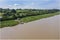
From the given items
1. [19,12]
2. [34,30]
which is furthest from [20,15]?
[34,30]

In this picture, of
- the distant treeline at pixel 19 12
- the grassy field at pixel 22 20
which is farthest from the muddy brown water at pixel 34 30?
the distant treeline at pixel 19 12

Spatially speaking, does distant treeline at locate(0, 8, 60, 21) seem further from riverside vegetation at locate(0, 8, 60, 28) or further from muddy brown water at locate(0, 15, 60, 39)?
muddy brown water at locate(0, 15, 60, 39)

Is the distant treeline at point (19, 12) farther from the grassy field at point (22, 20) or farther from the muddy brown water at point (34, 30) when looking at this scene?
the muddy brown water at point (34, 30)

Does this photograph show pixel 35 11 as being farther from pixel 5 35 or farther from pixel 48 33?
pixel 5 35

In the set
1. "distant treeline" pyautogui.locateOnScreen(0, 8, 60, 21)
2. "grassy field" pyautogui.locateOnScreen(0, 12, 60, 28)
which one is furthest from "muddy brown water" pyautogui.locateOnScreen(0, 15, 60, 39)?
"distant treeline" pyautogui.locateOnScreen(0, 8, 60, 21)

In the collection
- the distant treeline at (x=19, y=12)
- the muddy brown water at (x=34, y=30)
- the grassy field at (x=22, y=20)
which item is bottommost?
the muddy brown water at (x=34, y=30)

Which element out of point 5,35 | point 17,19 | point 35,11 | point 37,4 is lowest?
point 5,35

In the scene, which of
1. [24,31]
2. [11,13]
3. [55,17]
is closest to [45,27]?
[55,17]

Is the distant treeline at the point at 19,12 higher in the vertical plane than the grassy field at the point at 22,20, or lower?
higher
